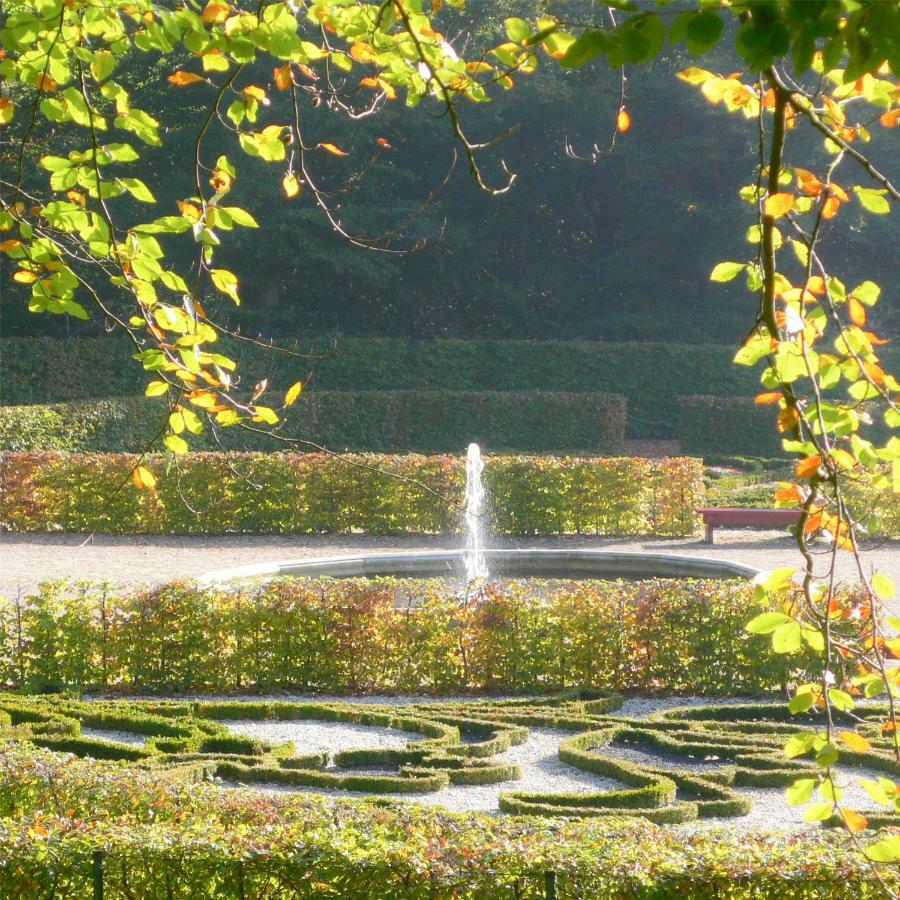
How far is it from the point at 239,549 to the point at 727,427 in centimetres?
1528

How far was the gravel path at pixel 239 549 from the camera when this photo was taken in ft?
40.4

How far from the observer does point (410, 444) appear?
25.8m

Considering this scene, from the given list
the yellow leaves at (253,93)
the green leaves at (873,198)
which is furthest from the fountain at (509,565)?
the green leaves at (873,198)

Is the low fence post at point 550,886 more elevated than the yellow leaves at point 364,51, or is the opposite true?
the yellow leaves at point 364,51

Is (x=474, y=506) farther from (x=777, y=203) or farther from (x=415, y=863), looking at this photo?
(x=777, y=203)

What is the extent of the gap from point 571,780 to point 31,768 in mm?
2605

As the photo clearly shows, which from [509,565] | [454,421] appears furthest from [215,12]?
[454,421]

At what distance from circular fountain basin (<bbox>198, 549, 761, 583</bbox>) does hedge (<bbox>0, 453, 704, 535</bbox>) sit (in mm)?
2027

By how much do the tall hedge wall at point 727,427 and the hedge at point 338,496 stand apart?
11159 millimetres

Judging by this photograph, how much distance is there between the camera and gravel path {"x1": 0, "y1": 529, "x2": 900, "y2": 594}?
12.3m

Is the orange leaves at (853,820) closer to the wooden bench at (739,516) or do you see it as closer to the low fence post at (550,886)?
the low fence post at (550,886)

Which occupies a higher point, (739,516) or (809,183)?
(809,183)

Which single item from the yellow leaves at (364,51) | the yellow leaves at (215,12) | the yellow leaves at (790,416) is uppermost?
the yellow leaves at (215,12)

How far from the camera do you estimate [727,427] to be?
26.8 metres
